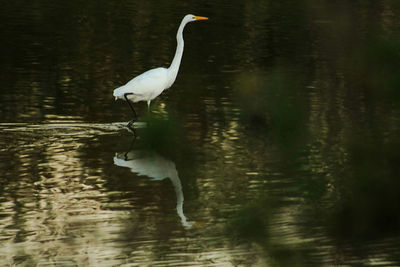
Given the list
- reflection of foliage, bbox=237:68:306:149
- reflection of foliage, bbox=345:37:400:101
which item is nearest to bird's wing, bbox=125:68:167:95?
reflection of foliage, bbox=237:68:306:149

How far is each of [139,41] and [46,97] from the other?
471 cm

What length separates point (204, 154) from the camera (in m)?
7.23

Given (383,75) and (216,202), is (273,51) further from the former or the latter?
(383,75)

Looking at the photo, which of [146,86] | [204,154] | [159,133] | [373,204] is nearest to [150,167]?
[204,154]

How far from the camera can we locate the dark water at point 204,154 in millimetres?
3822

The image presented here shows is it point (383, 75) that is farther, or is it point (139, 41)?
point (139, 41)

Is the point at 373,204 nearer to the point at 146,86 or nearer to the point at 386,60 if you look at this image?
the point at 386,60

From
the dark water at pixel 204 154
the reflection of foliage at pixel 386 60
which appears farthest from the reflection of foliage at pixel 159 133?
the reflection of foliage at pixel 386 60

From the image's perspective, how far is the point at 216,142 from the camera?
7.67m

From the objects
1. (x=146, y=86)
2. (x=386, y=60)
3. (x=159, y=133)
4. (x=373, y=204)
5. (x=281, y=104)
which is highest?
(x=386, y=60)

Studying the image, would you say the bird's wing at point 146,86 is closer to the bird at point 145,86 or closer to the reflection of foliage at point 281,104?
the bird at point 145,86

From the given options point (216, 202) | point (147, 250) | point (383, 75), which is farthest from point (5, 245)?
point (383, 75)

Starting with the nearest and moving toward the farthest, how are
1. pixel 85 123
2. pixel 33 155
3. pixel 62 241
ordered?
pixel 62 241 < pixel 33 155 < pixel 85 123

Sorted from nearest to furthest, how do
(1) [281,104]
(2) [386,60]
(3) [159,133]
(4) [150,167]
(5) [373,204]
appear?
(2) [386,60] → (1) [281,104] → (3) [159,133] → (5) [373,204] → (4) [150,167]
